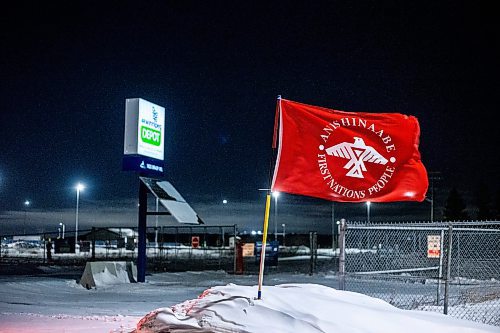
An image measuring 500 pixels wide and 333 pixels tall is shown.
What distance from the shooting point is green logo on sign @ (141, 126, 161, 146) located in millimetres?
21844

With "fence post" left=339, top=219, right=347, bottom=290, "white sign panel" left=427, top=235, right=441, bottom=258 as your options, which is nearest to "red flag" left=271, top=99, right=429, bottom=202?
"fence post" left=339, top=219, right=347, bottom=290

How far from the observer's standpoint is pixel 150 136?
73.0 ft

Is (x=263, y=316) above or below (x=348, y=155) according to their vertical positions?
below

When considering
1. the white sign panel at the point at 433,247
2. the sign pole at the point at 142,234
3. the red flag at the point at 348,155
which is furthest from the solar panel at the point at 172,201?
the red flag at the point at 348,155

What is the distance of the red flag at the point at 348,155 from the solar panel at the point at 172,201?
12.9 meters

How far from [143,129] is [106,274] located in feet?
16.2

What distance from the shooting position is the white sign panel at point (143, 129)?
21.5 metres

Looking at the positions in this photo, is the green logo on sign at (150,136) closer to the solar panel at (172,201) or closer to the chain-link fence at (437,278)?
the solar panel at (172,201)

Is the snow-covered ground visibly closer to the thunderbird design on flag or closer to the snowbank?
the snowbank

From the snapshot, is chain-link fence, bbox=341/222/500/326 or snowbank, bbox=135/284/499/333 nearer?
snowbank, bbox=135/284/499/333

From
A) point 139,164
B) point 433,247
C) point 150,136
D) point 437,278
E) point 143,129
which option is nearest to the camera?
point 437,278

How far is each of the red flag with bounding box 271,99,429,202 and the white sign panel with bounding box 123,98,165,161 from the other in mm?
13713

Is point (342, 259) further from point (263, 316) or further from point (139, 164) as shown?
point (139, 164)

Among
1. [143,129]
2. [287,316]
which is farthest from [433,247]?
[143,129]
